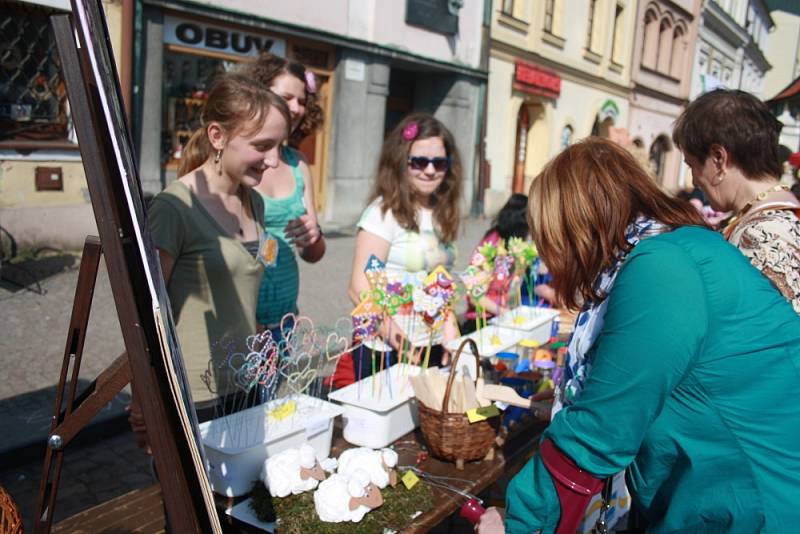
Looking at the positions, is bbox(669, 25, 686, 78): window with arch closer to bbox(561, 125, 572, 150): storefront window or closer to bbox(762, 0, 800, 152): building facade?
bbox(561, 125, 572, 150): storefront window

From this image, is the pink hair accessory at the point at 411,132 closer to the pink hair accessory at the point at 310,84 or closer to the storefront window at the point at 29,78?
the pink hair accessory at the point at 310,84

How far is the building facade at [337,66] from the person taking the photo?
7.42m

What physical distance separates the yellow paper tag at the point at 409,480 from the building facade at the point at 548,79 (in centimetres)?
952

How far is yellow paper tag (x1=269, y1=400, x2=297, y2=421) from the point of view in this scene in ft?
6.57

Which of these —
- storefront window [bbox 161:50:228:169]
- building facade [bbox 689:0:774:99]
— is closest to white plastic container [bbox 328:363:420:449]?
storefront window [bbox 161:50:228:169]

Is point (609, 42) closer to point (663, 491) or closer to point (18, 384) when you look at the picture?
point (18, 384)

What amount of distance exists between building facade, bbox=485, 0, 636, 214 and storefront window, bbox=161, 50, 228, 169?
17.4ft

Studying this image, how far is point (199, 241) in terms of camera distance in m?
2.00

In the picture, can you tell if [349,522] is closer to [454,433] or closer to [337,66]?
[454,433]

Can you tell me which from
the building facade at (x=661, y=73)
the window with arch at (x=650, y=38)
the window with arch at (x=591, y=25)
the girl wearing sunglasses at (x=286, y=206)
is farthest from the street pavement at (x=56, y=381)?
the window with arch at (x=650, y=38)

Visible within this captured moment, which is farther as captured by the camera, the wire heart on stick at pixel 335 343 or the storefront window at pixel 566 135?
the storefront window at pixel 566 135

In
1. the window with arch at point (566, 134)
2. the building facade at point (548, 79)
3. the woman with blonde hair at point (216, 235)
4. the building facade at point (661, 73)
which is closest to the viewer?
the woman with blonde hair at point (216, 235)

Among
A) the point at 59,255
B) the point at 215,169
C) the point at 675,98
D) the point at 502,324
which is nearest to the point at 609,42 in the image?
the point at 675,98

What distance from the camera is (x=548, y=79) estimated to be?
1493 centimetres
